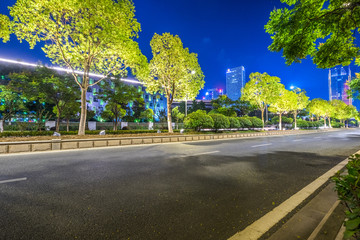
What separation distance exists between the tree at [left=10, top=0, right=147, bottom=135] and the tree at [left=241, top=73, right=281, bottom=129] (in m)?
23.1

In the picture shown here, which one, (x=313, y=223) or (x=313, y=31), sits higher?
(x=313, y=31)

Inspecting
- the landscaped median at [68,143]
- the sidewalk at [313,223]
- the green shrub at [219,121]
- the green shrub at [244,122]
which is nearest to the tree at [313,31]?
the sidewalk at [313,223]

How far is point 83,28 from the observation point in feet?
36.2

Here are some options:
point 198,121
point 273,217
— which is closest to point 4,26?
point 273,217

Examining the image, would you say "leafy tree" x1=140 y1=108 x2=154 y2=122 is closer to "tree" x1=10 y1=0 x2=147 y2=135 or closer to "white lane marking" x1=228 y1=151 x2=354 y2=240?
"tree" x1=10 y1=0 x2=147 y2=135

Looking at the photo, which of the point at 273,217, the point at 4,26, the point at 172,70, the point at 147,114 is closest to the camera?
the point at 273,217

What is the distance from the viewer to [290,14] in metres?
5.84

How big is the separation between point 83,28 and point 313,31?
1321cm

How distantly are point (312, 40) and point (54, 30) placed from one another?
15448 millimetres

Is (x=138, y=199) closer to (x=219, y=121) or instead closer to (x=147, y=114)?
(x=219, y=121)

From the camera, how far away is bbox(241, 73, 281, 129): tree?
93.8 feet

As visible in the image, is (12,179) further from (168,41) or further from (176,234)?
(168,41)

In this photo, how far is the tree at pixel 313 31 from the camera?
5.45 metres

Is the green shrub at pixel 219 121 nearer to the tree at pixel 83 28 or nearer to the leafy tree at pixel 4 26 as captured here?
the tree at pixel 83 28
